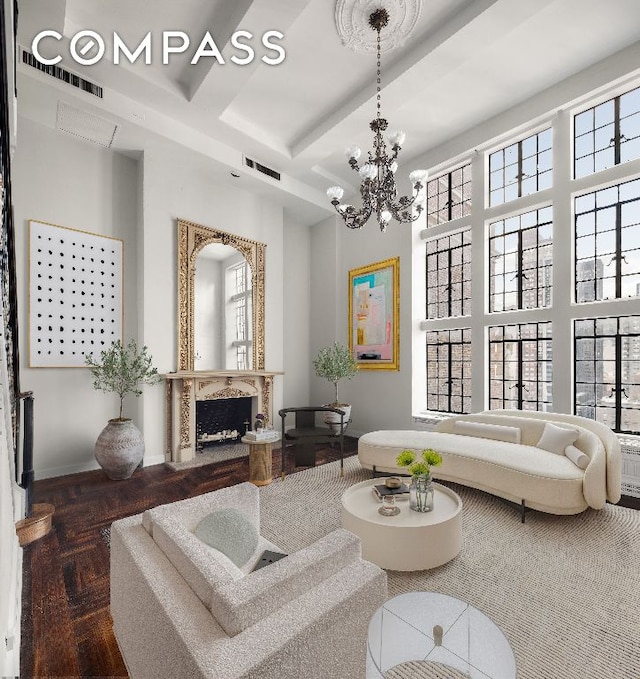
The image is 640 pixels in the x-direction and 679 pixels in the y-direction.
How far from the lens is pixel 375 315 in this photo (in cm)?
613

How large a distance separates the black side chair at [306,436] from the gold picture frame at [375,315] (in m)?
1.72

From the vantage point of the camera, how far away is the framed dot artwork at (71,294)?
4.17m

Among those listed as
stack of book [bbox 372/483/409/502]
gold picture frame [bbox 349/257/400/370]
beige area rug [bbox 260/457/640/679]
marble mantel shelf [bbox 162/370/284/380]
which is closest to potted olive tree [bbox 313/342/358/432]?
gold picture frame [bbox 349/257/400/370]

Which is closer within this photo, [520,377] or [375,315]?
[520,377]

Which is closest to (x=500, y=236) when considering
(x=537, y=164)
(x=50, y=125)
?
(x=537, y=164)

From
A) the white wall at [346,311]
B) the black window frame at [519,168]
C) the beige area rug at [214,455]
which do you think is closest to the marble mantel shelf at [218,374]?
the beige area rug at [214,455]

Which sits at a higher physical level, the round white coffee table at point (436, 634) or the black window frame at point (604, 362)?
the black window frame at point (604, 362)

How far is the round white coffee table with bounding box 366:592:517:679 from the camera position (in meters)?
1.02

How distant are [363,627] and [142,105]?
205 inches

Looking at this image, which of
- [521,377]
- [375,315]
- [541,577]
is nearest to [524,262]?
[521,377]

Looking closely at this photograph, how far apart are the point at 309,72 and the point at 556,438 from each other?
452 cm

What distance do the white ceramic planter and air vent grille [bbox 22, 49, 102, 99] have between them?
355 centimetres

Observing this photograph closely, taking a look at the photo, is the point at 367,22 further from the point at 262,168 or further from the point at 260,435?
the point at 260,435

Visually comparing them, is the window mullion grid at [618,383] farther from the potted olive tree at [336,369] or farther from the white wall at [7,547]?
the white wall at [7,547]
